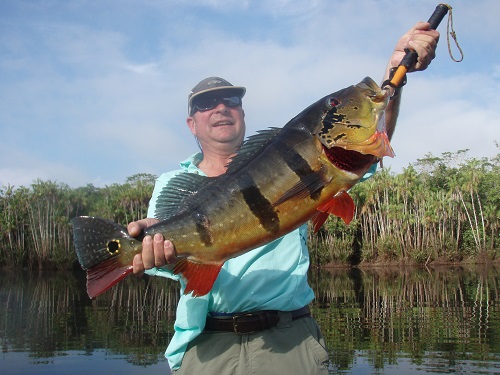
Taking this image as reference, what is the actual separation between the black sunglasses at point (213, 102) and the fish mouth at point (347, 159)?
175cm

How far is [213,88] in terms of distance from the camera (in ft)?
15.0

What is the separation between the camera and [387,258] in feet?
119

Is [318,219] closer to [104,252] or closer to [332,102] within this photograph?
[332,102]

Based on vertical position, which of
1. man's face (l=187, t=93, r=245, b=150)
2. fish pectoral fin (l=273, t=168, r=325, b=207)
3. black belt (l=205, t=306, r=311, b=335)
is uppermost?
man's face (l=187, t=93, r=245, b=150)

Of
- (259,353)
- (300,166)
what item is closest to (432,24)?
(300,166)

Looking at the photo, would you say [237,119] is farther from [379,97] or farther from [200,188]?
[379,97]

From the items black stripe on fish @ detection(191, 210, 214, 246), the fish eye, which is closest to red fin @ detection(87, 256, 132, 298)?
black stripe on fish @ detection(191, 210, 214, 246)

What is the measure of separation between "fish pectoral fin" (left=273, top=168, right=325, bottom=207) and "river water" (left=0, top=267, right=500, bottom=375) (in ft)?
27.4

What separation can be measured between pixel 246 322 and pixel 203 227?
38.0 inches

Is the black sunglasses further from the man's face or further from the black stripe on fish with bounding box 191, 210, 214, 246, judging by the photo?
the black stripe on fish with bounding box 191, 210, 214, 246

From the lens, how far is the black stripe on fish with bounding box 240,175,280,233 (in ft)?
9.80

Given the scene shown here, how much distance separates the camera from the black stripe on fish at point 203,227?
3143 millimetres

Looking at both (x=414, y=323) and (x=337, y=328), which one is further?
(x=414, y=323)

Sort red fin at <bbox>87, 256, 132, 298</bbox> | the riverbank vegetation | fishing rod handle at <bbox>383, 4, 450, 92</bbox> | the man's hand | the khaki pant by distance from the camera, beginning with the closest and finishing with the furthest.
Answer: red fin at <bbox>87, 256, 132, 298</bbox>, fishing rod handle at <bbox>383, 4, 450, 92</bbox>, the man's hand, the khaki pant, the riverbank vegetation
